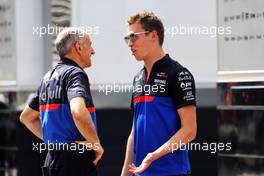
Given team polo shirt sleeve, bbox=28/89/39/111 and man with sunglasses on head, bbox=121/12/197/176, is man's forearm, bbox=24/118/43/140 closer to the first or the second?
team polo shirt sleeve, bbox=28/89/39/111

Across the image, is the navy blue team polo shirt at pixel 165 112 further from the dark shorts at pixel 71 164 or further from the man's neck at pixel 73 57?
the man's neck at pixel 73 57

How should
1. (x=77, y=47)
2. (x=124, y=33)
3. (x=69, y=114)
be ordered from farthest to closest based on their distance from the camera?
(x=124, y=33)
(x=77, y=47)
(x=69, y=114)

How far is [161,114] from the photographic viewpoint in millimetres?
2842

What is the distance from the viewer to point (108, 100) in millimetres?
4590

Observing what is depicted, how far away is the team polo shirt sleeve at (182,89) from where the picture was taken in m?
2.81

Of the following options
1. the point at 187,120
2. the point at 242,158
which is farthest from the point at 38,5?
the point at 187,120

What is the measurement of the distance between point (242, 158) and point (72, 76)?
1.52 metres

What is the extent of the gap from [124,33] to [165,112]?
178cm

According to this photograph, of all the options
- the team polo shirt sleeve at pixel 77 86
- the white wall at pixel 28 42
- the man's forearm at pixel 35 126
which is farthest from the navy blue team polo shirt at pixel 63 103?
the white wall at pixel 28 42

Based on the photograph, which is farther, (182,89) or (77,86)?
(77,86)

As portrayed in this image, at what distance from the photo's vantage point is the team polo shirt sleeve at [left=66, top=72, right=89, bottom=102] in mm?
2939

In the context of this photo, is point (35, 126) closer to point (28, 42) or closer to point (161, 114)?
point (161, 114)

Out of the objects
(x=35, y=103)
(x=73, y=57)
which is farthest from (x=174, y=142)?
(x=35, y=103)

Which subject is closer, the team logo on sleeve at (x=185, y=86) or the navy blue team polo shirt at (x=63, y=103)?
the team logo on sleeve at (x=185, y=86)
